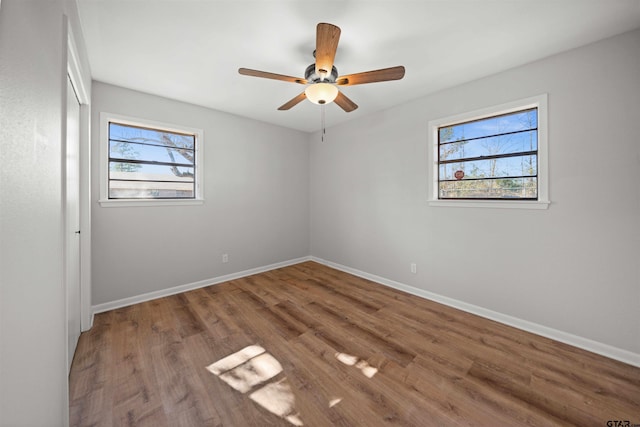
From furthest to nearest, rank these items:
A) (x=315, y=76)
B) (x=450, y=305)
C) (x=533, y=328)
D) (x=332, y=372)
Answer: (x=450, y=305)
(x=533, y=328)
(x=315, y=76)
(x=332, y=372)

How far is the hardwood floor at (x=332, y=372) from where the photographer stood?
1491mm

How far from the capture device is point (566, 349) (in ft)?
6.95

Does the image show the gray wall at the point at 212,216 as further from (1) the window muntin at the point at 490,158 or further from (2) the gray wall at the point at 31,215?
(1) the window muntin at the point at 490,158

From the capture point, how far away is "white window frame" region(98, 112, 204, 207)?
2.76 meters

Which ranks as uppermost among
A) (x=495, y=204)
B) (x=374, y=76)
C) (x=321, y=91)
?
(x=374, y=76)

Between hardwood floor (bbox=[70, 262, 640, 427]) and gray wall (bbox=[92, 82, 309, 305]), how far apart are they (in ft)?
1.97

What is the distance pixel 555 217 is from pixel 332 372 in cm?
242

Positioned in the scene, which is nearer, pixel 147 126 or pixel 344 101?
pixel 344 101

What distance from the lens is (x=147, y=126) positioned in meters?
3.09

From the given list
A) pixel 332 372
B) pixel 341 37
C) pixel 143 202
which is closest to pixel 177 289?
pixel 143 202

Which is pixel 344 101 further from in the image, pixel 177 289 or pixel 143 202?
pixel 177 289

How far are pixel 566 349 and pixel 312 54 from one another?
11.2ft

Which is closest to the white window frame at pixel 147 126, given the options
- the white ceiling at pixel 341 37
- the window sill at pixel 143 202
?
the window sill at pixel 143 202

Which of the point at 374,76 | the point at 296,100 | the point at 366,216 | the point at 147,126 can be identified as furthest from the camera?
the point at 366,216
